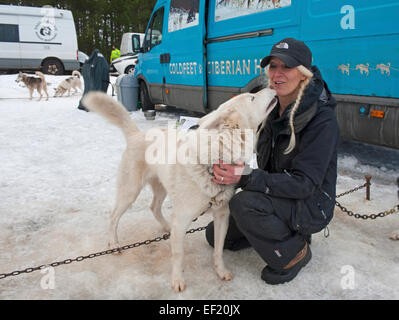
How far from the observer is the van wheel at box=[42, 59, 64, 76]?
1697 cm

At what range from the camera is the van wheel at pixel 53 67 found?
668 inches

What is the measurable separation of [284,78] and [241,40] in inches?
111

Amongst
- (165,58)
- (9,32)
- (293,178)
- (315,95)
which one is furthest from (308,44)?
(9,32)

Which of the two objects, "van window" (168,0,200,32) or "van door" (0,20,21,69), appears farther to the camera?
"van door" (0,20,21,69)

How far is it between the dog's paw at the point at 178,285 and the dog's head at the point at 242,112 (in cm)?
103

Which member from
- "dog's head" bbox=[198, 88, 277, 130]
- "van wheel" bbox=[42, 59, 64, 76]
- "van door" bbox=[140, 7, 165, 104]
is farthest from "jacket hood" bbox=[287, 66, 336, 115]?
"van wheel" bbox=[42, 59, 64, 76]

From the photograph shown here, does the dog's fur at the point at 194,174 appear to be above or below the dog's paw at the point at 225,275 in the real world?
above

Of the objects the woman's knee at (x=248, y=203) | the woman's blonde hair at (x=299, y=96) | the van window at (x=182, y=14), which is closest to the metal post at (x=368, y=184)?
the woman's blonde hair at (x=299, y=96)

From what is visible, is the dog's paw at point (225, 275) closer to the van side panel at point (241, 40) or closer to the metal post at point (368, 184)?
the metal post at point (368, 184)

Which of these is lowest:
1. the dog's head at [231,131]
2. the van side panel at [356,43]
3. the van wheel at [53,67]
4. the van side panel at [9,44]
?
the dog's head at [231,131]

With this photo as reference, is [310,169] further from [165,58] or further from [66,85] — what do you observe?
[66,85]

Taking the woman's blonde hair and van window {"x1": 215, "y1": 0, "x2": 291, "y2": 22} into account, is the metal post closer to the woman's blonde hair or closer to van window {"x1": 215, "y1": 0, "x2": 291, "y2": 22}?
the woman's blonde hair

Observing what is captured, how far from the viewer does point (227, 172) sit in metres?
1.86

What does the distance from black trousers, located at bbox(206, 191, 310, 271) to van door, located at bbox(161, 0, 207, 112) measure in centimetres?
400
